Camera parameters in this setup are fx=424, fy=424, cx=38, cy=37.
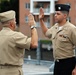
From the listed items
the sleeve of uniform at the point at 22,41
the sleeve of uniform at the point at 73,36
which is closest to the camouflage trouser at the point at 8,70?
the sleeve of uniform at the point at 22,41

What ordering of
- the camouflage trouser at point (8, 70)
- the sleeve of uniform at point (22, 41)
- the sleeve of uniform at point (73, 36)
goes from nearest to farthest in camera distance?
the sleeve of uniform at point (22, 41) → the camouflage trouser at point (8, 70) → the sleeve of uniform at point (73, 36)

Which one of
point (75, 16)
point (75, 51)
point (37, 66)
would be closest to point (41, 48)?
Answer: point (37, 66)

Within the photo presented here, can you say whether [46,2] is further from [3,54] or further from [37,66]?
[3,54]

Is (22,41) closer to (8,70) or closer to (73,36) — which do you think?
(8,70)

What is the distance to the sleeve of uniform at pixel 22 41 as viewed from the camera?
16.1ft

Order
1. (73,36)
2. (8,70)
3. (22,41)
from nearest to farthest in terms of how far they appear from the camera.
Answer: (22,41), (8,70), (73,36)

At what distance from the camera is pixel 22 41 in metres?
4.95

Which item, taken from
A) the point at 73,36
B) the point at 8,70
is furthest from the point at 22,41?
the point at 73,36

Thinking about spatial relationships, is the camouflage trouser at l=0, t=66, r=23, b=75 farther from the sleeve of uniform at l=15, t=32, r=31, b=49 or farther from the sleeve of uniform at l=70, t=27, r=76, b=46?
the sleeve of uniform at l=70, t=27, r=76, b=46

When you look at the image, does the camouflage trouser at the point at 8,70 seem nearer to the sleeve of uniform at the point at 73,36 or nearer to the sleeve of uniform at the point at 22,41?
the sleeve of uniform at the point at 22,41

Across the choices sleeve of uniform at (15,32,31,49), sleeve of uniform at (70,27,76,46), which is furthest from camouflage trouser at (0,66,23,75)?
sleeve of uniform at (70,27,76,46)

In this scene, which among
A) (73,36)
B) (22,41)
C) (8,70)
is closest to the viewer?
(22,41)

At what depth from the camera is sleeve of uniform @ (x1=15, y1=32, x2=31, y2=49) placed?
492 cm

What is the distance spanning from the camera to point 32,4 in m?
56.8
